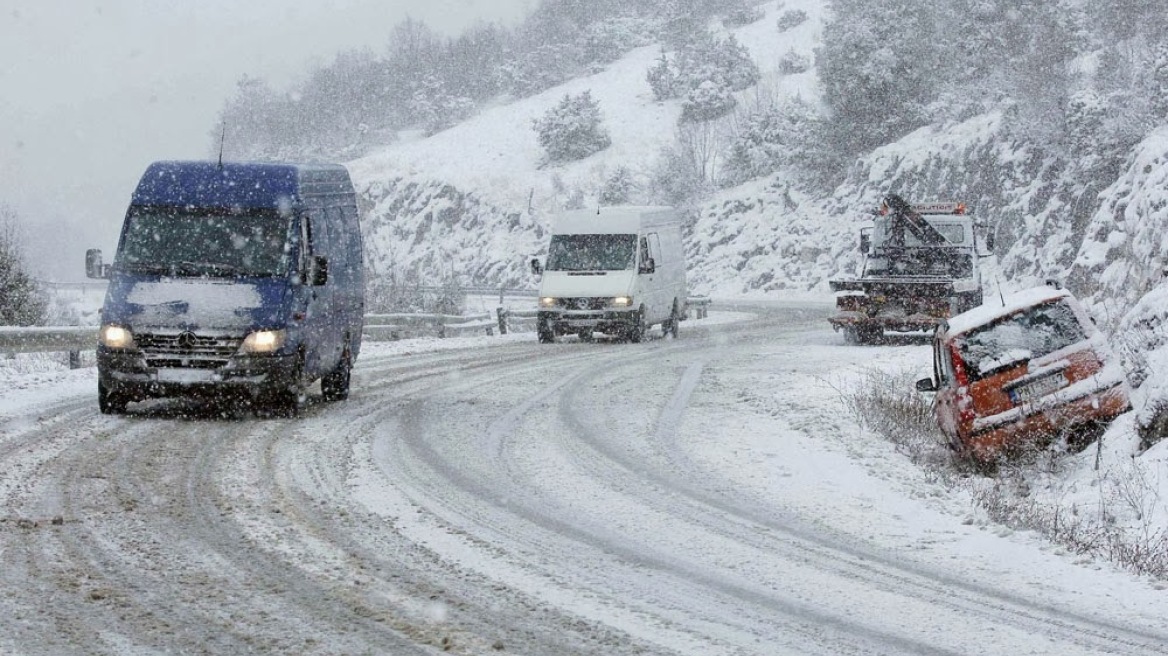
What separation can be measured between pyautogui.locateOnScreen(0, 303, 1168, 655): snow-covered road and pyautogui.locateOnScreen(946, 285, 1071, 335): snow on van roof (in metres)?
1.41

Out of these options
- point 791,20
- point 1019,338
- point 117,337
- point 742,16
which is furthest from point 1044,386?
point 742,16

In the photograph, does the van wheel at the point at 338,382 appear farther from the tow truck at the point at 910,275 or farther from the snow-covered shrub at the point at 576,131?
the snow-covered shrub at the point at 576,131

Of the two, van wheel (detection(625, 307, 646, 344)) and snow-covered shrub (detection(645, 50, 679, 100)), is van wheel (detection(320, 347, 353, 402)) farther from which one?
snow-covered shrub (detection(645, 50, 679, 100))

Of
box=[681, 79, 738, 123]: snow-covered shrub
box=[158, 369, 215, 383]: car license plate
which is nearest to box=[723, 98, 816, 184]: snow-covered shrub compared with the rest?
box=[681, 79, 738, 123]: snow-covered shrub

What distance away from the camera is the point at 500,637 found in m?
5.29

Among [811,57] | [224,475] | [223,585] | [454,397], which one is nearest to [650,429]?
[454,397]

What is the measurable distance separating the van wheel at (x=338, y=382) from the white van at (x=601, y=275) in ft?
37.2

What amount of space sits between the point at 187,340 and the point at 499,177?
61020 mm

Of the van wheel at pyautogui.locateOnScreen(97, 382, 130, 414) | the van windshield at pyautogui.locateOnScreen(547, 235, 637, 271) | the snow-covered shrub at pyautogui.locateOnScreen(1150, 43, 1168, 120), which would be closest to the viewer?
the van wheel at pyautogui.locateOnScreen(97, 382, 130, 414)

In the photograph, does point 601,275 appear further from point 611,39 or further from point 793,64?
point 611,39

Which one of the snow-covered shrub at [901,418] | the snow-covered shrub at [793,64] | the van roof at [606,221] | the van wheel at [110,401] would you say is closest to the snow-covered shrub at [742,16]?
the snow-covered shrub at [793,64]

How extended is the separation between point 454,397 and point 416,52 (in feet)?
300

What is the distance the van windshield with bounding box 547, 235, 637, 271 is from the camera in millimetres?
26219

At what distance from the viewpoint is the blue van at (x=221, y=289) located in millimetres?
12148
